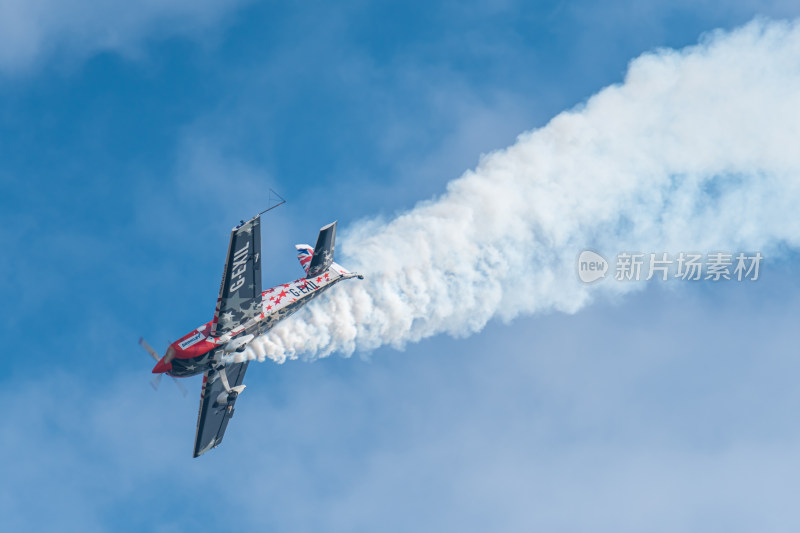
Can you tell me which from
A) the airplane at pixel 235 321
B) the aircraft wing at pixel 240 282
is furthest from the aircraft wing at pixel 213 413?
the aircraft wing at pixel 240 282

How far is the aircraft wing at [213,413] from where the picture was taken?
6031 cm

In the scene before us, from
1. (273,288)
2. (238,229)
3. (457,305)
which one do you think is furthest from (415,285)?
(238,229)

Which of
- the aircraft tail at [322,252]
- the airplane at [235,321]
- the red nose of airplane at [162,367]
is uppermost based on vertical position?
the aircraft tail at [322,252]

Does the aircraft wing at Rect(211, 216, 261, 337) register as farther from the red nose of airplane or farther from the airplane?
the red nose of airplane

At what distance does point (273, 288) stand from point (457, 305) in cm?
1128

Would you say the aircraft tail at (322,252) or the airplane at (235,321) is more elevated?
the aircraft tail at (322,252)

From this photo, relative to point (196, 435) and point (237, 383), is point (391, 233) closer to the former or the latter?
point (237, 383)

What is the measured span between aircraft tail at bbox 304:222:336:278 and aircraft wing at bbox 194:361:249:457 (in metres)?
7.25

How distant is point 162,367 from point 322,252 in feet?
39.4

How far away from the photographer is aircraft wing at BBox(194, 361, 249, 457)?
6031 centimetres

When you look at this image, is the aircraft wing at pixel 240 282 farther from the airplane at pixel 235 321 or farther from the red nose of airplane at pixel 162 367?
the red nose of airplane at pixel 162 367

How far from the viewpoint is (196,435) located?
6134 centimetres

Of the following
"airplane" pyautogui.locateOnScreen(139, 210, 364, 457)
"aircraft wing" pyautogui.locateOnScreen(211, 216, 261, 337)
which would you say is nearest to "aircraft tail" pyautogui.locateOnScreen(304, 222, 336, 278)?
"airplane" pyautogui.locateOnScreen(139, 210, 364, 457)

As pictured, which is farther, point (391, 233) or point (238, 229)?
point (391, 233)
